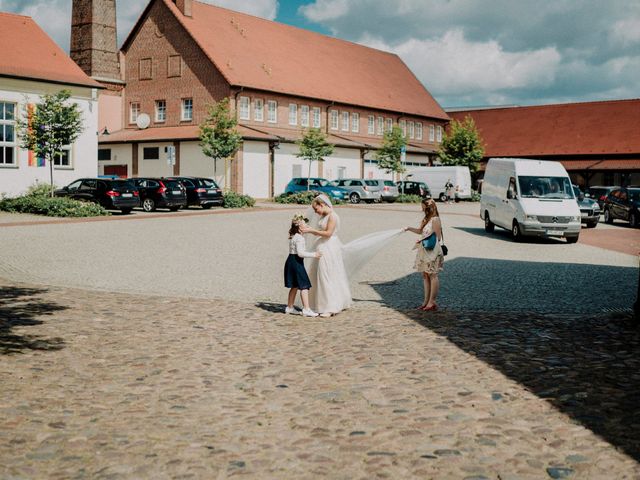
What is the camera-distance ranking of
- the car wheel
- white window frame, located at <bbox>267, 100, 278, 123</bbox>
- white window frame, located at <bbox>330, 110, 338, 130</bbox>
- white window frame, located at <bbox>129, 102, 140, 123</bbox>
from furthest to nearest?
white window frame, located at <bbox>330, 110, 338, 130</bbox> → white window frame, located at <bbox>129, 102, 140, 123</bbox> → white window frame, located at <bbox>267, 100, 278, 123</bbox> → the car wheel

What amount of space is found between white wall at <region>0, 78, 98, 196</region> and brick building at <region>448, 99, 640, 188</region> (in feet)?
132

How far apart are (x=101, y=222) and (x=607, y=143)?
1956 inches

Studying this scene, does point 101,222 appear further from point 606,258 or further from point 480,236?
point 606,258

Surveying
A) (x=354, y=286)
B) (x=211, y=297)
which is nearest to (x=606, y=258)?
(x=354, y=286)

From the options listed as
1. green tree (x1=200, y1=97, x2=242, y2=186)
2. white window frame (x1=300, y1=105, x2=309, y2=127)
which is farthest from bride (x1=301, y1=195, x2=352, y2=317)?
white window frame (x1=300, y1=105, x2=309, y2=127)

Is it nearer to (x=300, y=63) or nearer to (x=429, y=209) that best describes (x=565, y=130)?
(x=300, y=63)

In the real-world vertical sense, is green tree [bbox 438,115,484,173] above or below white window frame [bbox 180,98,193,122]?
below

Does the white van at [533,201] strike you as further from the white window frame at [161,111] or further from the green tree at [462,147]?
the green tree at [462,147]

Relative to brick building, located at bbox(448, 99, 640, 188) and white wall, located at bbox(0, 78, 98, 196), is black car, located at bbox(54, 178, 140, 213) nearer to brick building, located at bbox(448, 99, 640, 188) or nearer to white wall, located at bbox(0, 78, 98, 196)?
white wall, located at bbox(0, 78, 98, 196)

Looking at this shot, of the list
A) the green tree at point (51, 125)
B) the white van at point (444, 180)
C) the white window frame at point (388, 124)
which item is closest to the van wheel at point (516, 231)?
the green tree at point (51, 125)

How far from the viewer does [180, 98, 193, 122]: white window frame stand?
53938 mm

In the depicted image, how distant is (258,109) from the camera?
2127 inches

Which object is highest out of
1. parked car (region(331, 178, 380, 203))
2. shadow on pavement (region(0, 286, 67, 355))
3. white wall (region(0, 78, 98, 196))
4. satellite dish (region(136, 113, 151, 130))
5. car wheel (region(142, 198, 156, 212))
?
satellite dish (region(136, 113, 151, 130))

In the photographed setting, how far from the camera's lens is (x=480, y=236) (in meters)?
25.0
